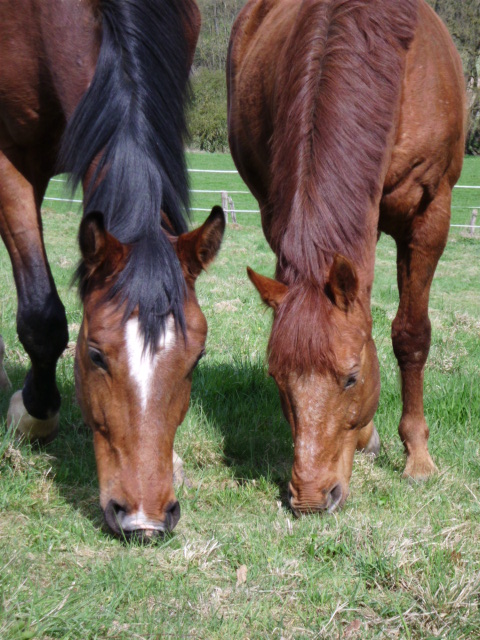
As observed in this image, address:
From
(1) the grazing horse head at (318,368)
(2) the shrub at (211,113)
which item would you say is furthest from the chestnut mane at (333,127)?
(2) the shrub at (211,113)

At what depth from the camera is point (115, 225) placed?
279cm

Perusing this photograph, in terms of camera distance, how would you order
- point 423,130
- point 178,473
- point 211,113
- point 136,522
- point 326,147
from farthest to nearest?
point 211,113 < point 423,130 < point 178,473 < point 326,147 < point 136,522


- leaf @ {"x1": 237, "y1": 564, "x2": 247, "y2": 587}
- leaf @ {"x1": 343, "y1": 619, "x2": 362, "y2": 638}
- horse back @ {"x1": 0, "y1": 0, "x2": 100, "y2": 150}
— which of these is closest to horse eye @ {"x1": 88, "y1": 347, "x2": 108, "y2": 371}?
leaf @ {"x1": 237, "y1": 564, "x2": 247, "y2": 587}

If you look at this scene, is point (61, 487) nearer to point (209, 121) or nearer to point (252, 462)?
point (252, 462)

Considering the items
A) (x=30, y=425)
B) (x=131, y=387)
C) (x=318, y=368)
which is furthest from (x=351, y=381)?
(x=30, y=425)

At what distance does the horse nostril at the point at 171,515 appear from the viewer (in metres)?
2.62

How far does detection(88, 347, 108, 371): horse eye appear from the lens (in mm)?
2641

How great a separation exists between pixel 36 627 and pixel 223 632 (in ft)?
1.87

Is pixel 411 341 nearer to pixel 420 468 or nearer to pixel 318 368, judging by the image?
pixel 420 468

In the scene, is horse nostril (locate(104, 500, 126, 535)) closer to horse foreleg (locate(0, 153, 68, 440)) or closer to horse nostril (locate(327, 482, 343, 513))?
horse nostril (locate(327, 482, 343, 513))

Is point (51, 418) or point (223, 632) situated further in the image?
point (51, 418)

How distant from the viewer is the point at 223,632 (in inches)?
88.8

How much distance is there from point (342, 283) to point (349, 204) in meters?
0.41

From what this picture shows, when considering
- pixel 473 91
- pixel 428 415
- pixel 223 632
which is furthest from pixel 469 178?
pixel 223 632
